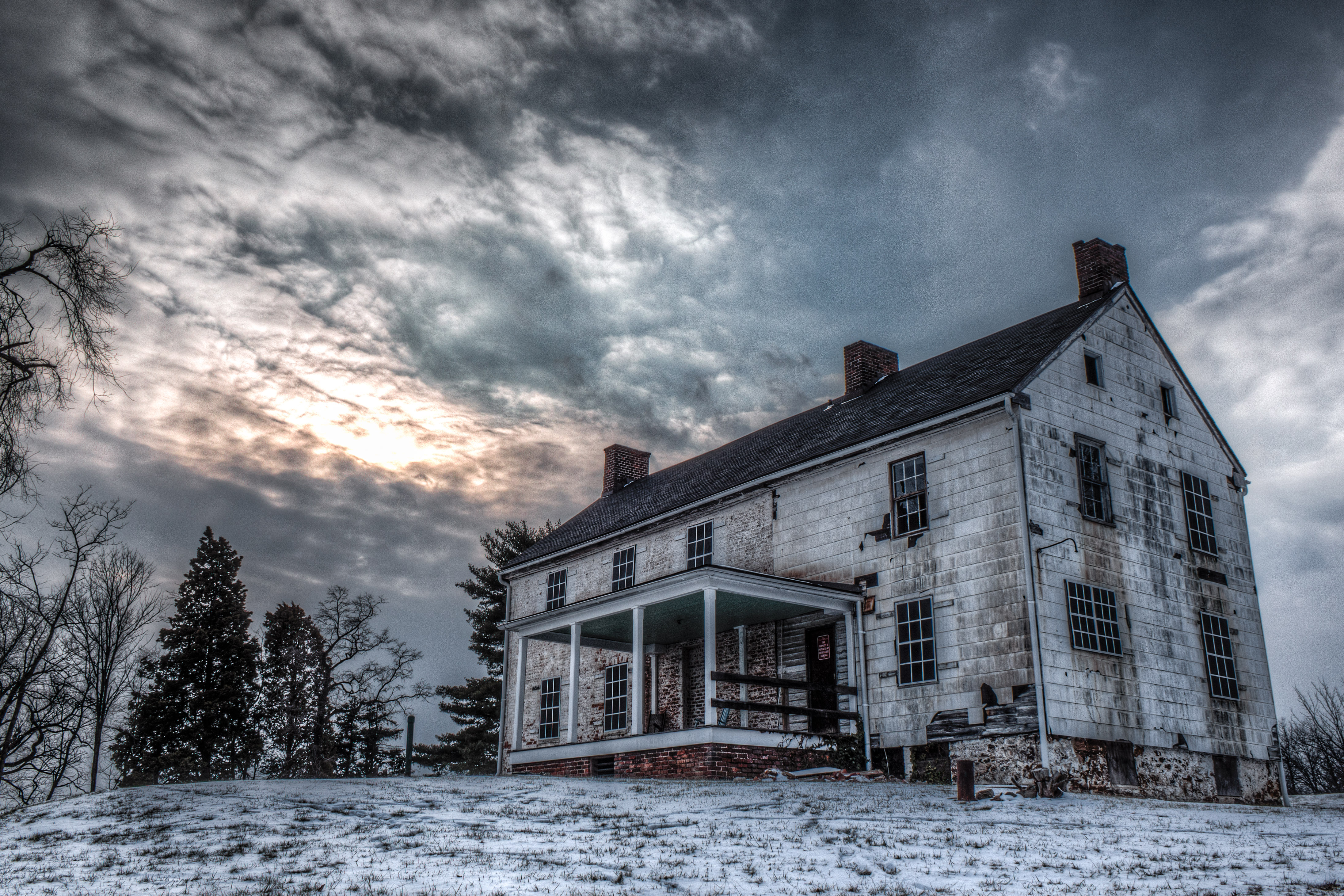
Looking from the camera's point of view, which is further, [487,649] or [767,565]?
[487,649]

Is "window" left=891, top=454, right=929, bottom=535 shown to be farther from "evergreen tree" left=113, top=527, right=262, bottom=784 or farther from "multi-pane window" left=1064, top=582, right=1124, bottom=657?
"evergreen tree" left=113, top=527, right=262, bottom=784

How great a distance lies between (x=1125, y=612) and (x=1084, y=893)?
10.6 meters

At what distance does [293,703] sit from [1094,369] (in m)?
31.0

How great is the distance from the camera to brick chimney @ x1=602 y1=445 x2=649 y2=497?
32.9 meters

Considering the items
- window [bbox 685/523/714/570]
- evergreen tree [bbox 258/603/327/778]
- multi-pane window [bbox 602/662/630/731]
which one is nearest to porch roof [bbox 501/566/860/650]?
multi-pane window [bbox 602/662/630/731]

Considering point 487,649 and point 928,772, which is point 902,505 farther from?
point 487,649

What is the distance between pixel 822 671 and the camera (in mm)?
19500

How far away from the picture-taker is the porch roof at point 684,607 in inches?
723

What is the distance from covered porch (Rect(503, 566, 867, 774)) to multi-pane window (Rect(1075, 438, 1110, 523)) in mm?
4293

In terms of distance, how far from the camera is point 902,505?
18.5 m

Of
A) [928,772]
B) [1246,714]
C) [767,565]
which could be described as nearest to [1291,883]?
[928,772]

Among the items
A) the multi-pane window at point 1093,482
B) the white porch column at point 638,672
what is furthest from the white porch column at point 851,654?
the multi-pane window at point 1093,482

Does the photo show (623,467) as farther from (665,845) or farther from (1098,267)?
(665,845)

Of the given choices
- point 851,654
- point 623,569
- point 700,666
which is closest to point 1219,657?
point 851,654
